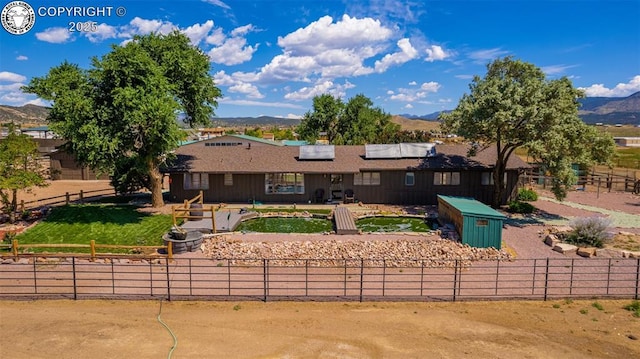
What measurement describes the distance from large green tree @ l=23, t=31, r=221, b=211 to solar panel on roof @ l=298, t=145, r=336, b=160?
10.1 meters

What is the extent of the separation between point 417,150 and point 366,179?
4.82 meters

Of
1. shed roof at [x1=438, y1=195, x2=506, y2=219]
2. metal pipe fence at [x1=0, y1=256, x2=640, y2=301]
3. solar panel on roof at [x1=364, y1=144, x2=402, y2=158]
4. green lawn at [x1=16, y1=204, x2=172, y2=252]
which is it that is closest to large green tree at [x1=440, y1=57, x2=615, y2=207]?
shed roof at [x1=438, y1=195, x2=506, y2=219]

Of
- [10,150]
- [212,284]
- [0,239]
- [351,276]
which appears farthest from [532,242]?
[10,150]

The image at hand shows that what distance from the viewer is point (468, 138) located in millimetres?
25562

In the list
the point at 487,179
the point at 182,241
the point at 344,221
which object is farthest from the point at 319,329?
the point at 487,179

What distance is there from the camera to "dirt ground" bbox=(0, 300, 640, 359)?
1057 centimetres

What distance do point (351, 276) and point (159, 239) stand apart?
36.0 ft

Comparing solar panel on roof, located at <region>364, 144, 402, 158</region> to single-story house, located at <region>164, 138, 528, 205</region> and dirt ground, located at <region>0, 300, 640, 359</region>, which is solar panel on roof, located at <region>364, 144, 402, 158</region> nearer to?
single-story house, located at <region>164, 138, 528, 205</region>

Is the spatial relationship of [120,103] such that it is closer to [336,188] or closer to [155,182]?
[155,182]

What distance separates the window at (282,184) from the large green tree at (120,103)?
7990 mm

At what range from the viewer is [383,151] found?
102ft

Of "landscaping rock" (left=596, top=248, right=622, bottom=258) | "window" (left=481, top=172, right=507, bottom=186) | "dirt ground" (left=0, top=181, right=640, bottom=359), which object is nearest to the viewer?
"dirt ground" (left=0, top=181, right=640, bottom=359)

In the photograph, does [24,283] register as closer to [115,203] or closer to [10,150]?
[10,150]

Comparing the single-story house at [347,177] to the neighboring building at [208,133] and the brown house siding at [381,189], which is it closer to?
the brown house siding at [381,189]
